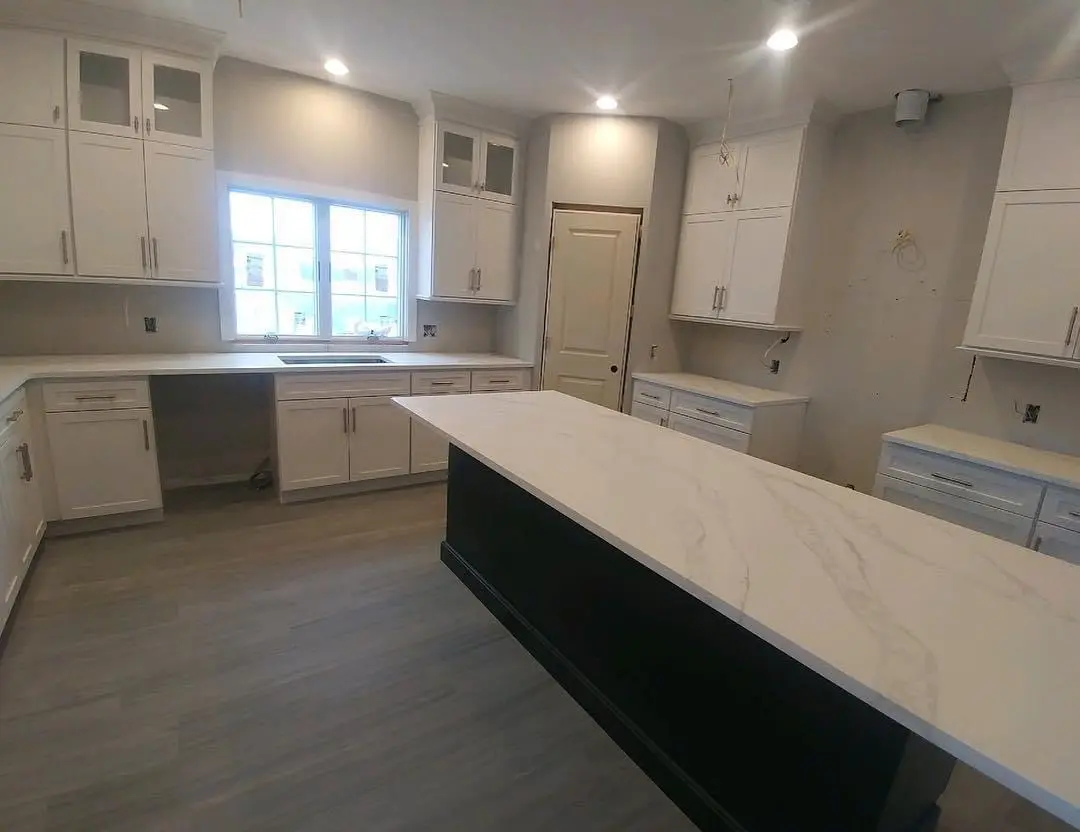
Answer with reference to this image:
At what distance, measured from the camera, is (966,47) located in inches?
101

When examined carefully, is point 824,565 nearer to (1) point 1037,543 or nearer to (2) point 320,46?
(1) point 1037,543

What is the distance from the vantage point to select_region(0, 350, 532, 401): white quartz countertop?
2.78 metres

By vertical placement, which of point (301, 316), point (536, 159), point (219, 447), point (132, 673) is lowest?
point (132, 673)

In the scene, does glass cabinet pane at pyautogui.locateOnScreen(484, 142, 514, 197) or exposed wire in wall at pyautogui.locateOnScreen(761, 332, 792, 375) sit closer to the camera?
exposed wire in wall at pyautogui.locateOnScreen(761, 332, 792, 375)

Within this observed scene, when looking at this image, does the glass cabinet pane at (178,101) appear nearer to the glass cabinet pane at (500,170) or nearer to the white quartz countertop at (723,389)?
the glass cabinet pane at (500,170)

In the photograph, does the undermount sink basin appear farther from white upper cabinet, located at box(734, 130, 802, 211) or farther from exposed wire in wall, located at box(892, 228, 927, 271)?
exposed wire in wall, located at box(892, 228, 927, 271)

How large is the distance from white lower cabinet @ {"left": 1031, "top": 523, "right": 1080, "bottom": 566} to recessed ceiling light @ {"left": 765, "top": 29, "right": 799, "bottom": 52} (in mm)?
2440

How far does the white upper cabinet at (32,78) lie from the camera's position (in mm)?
2717

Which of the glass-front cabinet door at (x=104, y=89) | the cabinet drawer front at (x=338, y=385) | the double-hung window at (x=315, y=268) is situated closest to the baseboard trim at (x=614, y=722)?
the cabinet drawer front at (x=338, y=385)

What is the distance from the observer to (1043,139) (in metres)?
2.62

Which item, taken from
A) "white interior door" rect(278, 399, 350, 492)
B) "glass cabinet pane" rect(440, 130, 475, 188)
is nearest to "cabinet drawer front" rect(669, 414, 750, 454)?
"white interior door" rect(278, 399, 350, 492)

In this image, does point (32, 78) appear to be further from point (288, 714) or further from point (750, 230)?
point (750, 230)

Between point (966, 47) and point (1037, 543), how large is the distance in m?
2.24

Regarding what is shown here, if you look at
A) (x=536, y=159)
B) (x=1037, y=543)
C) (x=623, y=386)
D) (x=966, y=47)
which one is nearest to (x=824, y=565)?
(x=1037, y=543)
